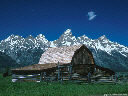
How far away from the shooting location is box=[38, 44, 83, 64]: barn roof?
148 ft

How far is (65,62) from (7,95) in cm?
2844

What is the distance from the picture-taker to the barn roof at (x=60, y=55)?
45194 millimetres

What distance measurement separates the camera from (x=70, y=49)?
4728cm

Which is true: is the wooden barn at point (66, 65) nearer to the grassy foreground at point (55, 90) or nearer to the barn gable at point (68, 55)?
the barn gable at point (68, 55)

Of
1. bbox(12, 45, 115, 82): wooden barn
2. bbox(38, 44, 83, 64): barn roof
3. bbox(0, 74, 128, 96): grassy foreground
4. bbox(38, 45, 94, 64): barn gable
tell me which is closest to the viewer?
bbox(0, 74, 128, 96): grassy foreground

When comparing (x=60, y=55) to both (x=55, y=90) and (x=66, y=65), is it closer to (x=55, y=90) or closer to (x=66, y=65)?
(x=66, y=65)

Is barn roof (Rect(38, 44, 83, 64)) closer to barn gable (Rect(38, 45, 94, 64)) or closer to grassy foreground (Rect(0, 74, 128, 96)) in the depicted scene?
barn gable (Rect(38, 45, 94, 64))

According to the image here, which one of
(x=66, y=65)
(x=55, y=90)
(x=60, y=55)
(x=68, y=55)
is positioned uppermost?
(x=60, y=55)

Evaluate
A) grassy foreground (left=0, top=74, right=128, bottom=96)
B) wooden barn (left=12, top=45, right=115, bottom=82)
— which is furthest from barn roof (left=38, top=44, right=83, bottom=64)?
grassy foreground (left=0, top=74, right=128, bottom=96)

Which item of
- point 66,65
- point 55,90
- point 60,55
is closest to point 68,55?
point 60,55

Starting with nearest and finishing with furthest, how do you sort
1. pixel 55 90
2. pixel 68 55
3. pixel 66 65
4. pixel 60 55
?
1. pixel 55 90
2. pixel 66 65
3. pixel 68 55
4. pixel 60 55

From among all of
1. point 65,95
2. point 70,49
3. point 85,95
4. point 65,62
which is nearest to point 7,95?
point 65,95

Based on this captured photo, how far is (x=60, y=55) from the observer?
47.3 m

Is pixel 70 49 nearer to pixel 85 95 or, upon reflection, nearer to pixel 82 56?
pixel 82 56
